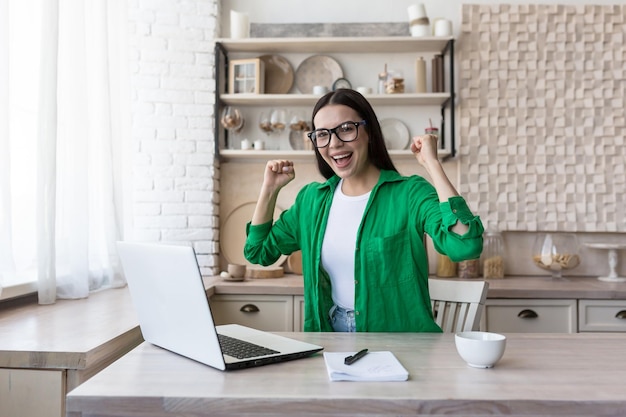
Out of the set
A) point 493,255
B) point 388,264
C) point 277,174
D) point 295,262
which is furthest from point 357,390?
point 493,255

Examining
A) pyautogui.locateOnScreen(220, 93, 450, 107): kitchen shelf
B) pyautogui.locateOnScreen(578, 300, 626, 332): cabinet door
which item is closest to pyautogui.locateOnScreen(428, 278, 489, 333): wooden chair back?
pyautogui.locateOnScreen(578, 300, 626, 332): cabinet door

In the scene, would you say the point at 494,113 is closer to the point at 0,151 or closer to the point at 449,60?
the point at 449,60

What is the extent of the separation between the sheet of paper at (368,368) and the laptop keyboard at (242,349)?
15 centimetres

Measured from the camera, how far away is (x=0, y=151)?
187 centimetres

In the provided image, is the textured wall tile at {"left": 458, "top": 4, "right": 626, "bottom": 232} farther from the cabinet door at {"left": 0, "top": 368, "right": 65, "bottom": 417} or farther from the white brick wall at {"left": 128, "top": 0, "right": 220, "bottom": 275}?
the cabinet door at {"left": 0, "top": 368, "right": 65, "bottom": 417}

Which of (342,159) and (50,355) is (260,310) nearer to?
(342,159)

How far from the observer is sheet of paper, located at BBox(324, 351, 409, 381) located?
1.07 meters

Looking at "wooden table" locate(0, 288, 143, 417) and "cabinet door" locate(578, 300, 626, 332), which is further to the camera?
"cabinet door" locate(578, 300, 626, 332)

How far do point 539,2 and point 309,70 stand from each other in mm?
1454

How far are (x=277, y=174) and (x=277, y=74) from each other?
5.35 feet

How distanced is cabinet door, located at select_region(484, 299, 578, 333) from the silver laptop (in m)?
1.59

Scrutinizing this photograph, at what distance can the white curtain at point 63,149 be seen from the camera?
6.89ft

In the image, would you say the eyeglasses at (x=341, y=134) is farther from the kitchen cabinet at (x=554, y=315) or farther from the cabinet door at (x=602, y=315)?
the cabinet door at (x=602, y=315)

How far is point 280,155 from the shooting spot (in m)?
3.20
